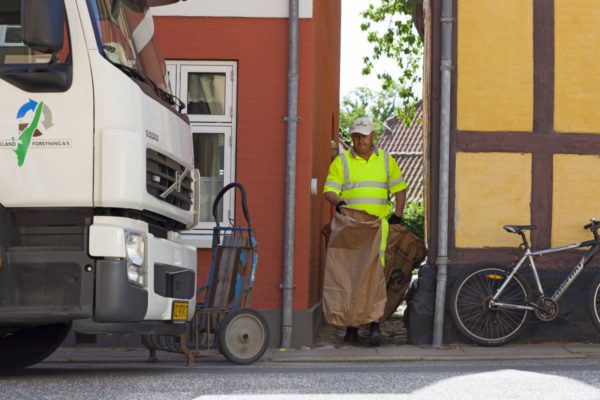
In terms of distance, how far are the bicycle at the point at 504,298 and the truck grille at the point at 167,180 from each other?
347cm

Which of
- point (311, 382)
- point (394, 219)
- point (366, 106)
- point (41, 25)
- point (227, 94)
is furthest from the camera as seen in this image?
point (366, 106)

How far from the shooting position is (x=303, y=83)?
36.6ft

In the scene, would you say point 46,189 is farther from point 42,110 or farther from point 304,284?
point 304,284

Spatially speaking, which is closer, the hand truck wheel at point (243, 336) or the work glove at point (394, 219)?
the hand truck wheel at point (243, 336)

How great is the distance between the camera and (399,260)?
11.4m

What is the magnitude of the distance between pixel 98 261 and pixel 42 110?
902 mm

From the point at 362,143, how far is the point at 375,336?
5.64 feet

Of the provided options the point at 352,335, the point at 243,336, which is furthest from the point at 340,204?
the point at 243,336

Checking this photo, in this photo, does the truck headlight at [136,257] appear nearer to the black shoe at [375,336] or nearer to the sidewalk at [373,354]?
the sidewalk at [373,354]

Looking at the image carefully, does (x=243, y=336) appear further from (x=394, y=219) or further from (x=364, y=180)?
(x=394, y=219)

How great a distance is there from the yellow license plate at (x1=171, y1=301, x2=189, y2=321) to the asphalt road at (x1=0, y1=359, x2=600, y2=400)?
36cm

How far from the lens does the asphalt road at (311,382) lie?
648cm

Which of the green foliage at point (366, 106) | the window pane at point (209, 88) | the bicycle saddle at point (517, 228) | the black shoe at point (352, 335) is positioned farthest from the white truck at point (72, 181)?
the green foliage at point (366, 106)

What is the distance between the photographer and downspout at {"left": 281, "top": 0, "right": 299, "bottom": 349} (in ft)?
35.9
